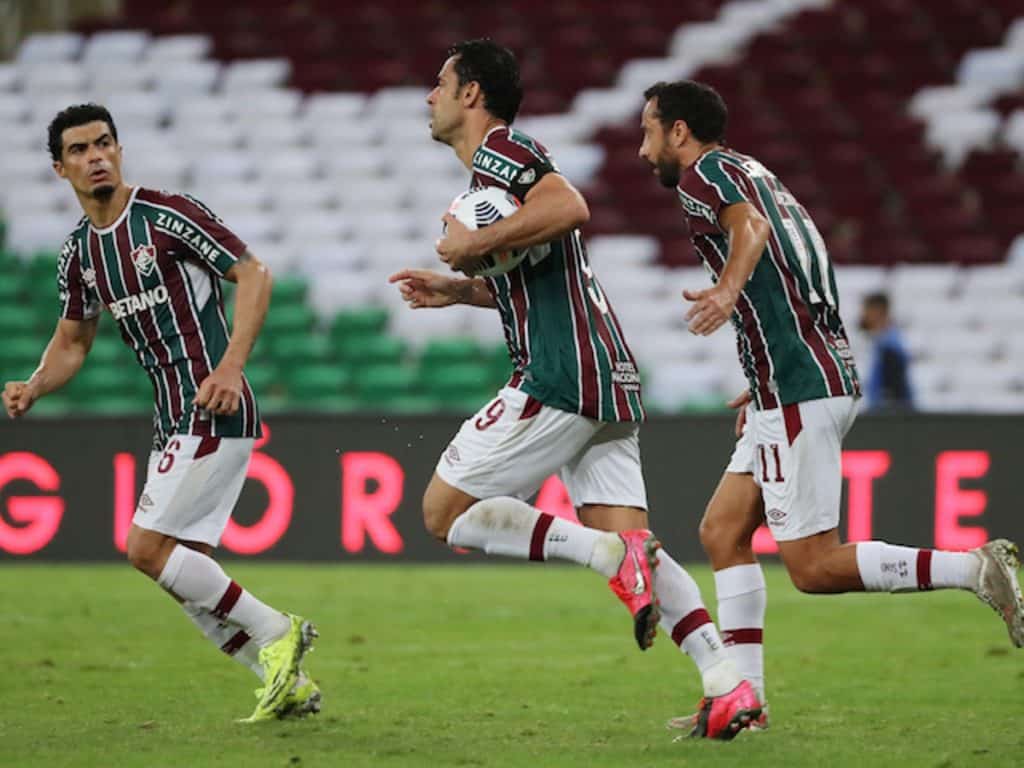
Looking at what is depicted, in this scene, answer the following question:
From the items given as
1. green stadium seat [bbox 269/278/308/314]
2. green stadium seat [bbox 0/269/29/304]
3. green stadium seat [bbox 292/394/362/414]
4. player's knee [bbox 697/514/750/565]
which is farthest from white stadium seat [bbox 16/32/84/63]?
player's knee [bbox 697/514/750/565]

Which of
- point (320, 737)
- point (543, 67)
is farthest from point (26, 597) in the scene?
point (543, 67)

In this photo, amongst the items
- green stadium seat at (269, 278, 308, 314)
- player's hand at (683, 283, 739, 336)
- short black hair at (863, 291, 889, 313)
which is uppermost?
green stadium seat at (269, 278, 308, 314)

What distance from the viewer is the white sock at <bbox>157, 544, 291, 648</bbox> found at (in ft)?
19.0

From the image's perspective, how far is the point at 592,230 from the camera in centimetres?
1756

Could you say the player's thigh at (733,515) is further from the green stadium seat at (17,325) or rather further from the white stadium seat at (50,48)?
the white stadium seat at (50,48)

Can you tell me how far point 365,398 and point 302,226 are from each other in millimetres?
3365

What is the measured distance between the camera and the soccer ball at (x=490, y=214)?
17.1ft

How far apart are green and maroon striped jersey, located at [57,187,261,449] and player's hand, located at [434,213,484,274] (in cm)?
101

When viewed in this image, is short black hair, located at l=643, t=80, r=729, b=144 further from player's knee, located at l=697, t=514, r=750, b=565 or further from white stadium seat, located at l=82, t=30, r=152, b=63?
white stadium seat, located at l=82, t=30, r=152, b=63

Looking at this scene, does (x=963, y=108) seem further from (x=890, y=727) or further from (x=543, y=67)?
(x=890, y=727)

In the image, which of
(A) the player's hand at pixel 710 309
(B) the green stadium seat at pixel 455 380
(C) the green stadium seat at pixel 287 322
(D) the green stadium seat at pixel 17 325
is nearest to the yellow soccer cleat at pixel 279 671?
(A) the player's hand at pixel 710 309

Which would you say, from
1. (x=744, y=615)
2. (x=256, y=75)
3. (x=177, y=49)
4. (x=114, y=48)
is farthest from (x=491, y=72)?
(x=114, y=48)

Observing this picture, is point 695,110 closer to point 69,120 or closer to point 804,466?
point 804,466

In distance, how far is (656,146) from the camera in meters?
5.80
